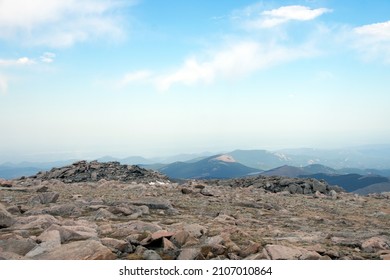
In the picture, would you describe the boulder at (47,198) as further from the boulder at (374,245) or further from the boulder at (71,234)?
the boulder at (374,245)

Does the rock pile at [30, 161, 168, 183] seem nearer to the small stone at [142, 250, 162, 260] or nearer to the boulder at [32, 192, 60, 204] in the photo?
the boulder at [32, 192, 60, 204]

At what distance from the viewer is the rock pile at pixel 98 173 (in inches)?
1879

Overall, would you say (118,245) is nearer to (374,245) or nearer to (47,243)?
(47,243)

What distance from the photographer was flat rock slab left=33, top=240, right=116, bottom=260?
9391mm

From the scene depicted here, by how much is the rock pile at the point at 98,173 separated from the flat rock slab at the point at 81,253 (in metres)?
36.7

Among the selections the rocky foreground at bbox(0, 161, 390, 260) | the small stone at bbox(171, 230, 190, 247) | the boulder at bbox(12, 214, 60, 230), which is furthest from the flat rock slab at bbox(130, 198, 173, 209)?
the small stone at bbox(171, 230, 190, 247)

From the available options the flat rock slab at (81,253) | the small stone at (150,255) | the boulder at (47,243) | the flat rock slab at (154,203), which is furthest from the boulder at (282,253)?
the flat rock slab at (154,203)

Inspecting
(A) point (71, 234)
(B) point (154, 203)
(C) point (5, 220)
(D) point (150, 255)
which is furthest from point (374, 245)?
(C) point (5, 220)

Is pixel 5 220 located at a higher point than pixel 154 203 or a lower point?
higher

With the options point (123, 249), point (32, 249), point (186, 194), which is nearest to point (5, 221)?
point (32, 249)

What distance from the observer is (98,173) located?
164 ft

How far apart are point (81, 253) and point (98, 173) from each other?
4177cm

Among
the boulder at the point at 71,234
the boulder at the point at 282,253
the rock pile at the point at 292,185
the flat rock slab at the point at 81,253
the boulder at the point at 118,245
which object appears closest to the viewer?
the flat rock slab at the point at 81,253

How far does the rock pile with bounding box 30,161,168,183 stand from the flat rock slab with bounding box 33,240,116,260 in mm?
36691
